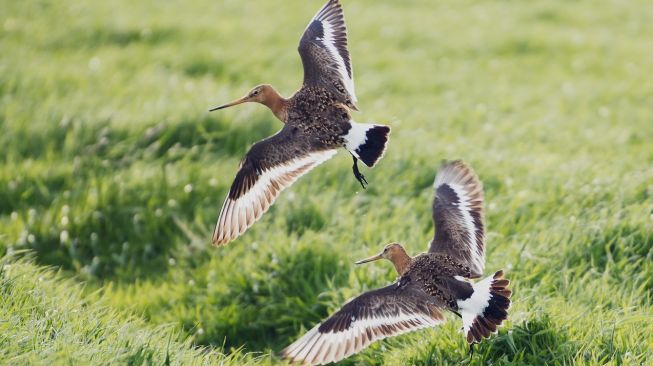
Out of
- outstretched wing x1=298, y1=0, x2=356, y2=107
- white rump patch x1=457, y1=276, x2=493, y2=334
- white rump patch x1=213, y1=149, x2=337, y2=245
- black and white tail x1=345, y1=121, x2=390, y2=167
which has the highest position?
outstretched wing x1=298, y1=0, x2=356, y2=107

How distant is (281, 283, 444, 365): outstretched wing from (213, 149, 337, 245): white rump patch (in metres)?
0.74

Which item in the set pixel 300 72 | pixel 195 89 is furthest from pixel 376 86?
pixel 195 89

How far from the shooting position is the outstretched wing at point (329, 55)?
4.75 m

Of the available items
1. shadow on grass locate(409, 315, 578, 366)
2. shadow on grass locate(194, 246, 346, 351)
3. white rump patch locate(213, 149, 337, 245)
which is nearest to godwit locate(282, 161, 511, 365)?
shadow on grass locate(409, 315, 578, 366)

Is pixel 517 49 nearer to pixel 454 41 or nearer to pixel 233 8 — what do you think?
pixel 454 41

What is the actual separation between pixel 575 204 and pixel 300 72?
4.60 m

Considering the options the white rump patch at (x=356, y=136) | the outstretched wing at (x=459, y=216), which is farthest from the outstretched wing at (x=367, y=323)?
the white rump patch at (x=356, y=136)

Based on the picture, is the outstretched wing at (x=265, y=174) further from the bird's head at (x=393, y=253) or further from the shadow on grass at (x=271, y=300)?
the shadow on grass at (x=271, y=300)

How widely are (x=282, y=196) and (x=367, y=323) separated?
2.51 meters

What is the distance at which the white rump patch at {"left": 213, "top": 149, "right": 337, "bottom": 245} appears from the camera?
4.58 meters

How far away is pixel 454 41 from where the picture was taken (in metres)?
11.9

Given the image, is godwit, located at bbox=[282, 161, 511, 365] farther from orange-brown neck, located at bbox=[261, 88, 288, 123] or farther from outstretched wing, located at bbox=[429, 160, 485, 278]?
orange-brown neck, located at bbox=[261, 88, 288, 123]

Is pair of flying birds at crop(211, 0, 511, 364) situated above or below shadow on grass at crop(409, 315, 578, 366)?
above

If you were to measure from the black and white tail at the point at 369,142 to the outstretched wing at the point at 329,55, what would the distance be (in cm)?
47
